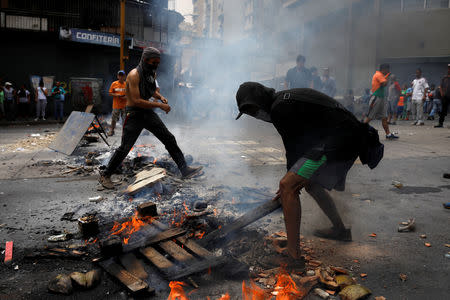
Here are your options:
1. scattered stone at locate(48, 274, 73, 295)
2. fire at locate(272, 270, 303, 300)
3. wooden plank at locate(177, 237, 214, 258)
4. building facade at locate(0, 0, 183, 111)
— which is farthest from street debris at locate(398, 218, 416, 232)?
building facade at locate(0, 0, 183, 111)

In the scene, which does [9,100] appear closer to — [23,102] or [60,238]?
[23,102]

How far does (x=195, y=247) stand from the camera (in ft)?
8.59

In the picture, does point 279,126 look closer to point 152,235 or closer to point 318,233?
point 318,233

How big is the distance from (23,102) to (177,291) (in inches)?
572

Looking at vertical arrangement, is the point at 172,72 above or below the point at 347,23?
below

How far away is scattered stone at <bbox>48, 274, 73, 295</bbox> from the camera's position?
7.08 feet

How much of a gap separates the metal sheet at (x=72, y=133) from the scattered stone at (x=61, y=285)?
4.47 meters

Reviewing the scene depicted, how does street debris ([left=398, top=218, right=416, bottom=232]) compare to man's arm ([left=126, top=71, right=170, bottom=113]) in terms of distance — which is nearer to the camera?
street debris ([left=398, top=218, right=416, bottom=232])

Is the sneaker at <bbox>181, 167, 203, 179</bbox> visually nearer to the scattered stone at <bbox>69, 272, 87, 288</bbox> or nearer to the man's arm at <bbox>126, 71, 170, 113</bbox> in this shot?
the man's arm at <bbox>126, 71, 170, 113</bbox>

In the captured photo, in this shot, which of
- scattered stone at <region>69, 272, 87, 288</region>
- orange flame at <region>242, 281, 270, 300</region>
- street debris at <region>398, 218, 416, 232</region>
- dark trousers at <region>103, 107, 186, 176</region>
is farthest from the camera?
dark trousers at <region>103, 107, 186, 176</region>

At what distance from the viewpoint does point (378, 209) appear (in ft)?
12.1

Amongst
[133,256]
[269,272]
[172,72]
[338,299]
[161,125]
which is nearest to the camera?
[338,299]

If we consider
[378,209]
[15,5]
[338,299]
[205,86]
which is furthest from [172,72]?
[338,299]

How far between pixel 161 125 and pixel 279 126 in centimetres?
236
